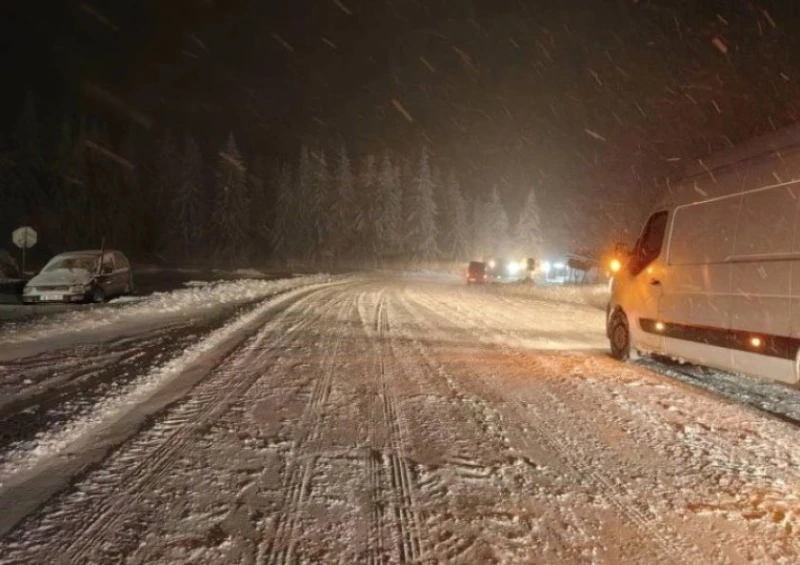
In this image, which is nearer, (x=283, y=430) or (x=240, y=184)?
(x=283, y=430)

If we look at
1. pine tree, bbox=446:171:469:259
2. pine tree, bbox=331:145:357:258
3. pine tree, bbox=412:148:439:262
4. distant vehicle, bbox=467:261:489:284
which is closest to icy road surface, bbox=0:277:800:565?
distant vehicle, bbox=467:261:489:284

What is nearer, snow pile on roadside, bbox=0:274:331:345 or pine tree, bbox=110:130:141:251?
snow pile on roadside, bbox=0:274:331:345

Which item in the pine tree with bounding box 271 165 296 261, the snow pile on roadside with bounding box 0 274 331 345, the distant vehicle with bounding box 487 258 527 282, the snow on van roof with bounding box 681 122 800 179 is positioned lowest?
the snow pile on roadside with bounding box 0 274 331 345

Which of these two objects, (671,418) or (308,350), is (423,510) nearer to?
(671,418)

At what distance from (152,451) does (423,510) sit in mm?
2510

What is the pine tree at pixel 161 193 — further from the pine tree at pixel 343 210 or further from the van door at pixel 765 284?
the van door at pixel 765 284

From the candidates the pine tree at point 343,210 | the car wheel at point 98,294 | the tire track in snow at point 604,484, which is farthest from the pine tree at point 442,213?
the tire track in snow at point 604,484

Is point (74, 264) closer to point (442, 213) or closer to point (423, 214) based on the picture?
point (423, 214)

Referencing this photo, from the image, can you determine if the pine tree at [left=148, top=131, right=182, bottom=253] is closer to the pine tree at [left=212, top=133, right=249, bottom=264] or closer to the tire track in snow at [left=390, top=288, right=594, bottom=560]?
the pine tree at [left=212, top=133, right=249, bottom=264]

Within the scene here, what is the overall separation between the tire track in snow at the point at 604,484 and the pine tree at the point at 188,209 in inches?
2932

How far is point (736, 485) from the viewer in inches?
187

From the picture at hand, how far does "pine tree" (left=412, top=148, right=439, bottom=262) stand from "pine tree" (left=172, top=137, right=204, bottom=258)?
27.8 meters

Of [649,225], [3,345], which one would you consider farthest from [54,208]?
[649,225]

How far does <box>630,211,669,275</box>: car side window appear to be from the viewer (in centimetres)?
941
